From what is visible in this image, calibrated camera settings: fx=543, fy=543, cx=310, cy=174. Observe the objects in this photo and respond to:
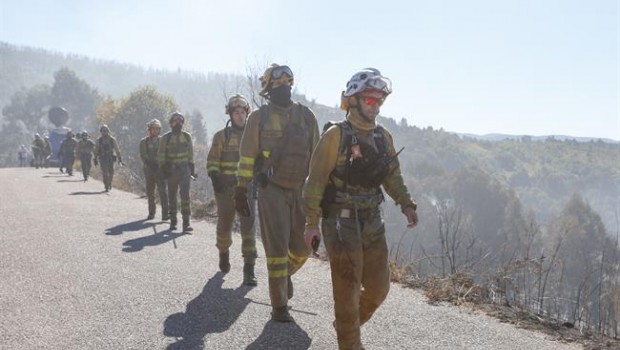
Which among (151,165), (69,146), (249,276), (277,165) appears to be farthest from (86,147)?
(277,165)

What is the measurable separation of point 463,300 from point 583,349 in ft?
5.16

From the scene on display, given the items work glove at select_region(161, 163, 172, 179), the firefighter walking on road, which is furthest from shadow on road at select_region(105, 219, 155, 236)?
the firefighter walking on road

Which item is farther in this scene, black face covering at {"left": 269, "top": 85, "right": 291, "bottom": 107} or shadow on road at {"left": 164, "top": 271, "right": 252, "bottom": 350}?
black face covering at {"left": 269, "top": 85, "right": 291, "bottom": 107}

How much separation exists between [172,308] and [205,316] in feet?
1.48

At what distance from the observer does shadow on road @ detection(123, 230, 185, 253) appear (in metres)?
8.43

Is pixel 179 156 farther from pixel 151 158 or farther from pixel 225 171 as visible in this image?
pixel 225 171

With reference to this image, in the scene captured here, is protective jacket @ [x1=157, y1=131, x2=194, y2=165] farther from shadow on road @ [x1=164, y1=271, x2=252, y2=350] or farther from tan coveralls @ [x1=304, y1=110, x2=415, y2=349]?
tan coveralls @ [x1=304, y1=110, x2=415, y2=349]

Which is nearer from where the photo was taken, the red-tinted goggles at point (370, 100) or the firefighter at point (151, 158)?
the red-tinted goggles at point (370, 100)

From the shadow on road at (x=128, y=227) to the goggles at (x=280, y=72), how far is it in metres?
6.16

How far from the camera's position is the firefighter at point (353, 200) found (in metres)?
3.56

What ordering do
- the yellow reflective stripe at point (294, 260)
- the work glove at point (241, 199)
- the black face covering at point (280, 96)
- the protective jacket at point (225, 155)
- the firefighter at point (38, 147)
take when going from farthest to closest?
1. the firefighter at point (38, 147)
2. the protective jacket at point (225, 155)
3. the yellow reflective stripe at point (294, 260)
4. the black face covering at point (280, 96)
5. the work glove at point (241, 199)

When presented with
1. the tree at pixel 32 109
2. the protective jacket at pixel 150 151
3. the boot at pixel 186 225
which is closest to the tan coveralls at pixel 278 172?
the boot at pixel 186 225

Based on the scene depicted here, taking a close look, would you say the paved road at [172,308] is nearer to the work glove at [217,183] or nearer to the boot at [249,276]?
the boot at [249,276]

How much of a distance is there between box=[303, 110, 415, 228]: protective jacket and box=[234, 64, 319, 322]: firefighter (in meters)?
1.16
